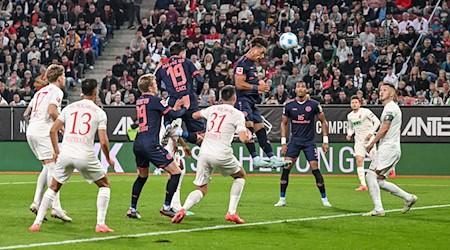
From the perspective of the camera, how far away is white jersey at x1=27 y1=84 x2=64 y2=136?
45.8 feet

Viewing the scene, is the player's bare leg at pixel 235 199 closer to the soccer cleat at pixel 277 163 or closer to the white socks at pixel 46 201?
the soccer cleat at pixel 277 163

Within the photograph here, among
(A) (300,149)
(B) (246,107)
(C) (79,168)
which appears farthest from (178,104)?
(A) (300,149)

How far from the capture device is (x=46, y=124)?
46.6 feet

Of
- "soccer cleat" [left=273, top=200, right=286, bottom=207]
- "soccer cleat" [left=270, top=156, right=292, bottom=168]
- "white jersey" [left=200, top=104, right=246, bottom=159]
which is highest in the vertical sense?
"white jersey" [left=200, top=104, right=246, bottom=159]

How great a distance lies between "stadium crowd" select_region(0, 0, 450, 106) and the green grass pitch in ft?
30.1

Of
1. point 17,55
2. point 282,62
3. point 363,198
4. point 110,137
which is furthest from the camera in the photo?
point 17,55

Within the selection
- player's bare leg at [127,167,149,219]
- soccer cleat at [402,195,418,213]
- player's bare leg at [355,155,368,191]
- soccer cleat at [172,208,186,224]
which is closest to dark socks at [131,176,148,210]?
player's bare leg at [127,167,149,219]

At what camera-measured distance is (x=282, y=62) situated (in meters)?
32.2

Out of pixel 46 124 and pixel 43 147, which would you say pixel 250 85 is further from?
pixel 43 147

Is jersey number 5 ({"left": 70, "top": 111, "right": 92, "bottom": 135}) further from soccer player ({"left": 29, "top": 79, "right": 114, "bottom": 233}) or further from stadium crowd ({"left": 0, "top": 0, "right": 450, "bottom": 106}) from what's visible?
stadium crowd ({"left": 0, "top": 0, "right": 450, "bottom": 106})

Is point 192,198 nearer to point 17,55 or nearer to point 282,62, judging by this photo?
point 282,62

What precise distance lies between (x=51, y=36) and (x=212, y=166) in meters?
25.2

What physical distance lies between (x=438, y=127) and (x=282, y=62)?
281 inches

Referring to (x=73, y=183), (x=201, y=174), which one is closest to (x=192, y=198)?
(x=201, y=174)
